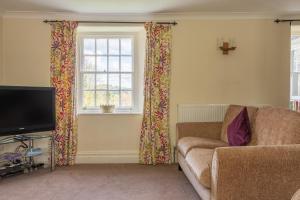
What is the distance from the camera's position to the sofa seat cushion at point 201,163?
7.73ft

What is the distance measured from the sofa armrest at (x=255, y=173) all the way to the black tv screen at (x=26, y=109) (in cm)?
251

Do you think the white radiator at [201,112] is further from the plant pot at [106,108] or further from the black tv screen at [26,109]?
the black tv screen at [26,109]

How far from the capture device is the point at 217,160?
2.18 meters

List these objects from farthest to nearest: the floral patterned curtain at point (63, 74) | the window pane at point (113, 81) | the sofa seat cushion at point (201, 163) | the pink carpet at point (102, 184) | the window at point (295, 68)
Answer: the window at point (295, 68) < the window pane at point (113, 81) < the floral patterned curtain at point (63, 74) < the pink carpet at point (102, 184) < the sofa seat cushion at point (201, 163)

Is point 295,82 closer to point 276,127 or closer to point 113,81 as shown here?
point 276,127

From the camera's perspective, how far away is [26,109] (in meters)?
3.68

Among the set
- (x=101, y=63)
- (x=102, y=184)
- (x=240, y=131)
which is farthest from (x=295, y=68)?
(x=102, y=184)

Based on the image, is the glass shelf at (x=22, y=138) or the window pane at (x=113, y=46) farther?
the window pane at (x=113, y=46)

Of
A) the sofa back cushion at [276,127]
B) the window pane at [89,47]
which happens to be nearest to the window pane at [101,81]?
the window pane at [89,47]

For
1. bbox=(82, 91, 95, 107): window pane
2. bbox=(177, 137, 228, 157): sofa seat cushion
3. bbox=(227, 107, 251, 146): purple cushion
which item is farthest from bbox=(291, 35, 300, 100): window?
bbox=(82, 91, 95, 107): window pane

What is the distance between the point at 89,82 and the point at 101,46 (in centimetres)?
61

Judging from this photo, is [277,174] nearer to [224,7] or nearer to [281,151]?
[281,151]

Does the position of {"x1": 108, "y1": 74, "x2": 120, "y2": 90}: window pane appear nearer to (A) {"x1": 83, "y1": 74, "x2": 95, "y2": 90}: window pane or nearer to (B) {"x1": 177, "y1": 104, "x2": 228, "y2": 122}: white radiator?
(A) {"x1": 83, "y1": 74, "x2": 95, "y2": 90}: window pane

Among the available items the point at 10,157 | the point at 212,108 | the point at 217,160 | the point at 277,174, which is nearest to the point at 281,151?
the point at 277,174
